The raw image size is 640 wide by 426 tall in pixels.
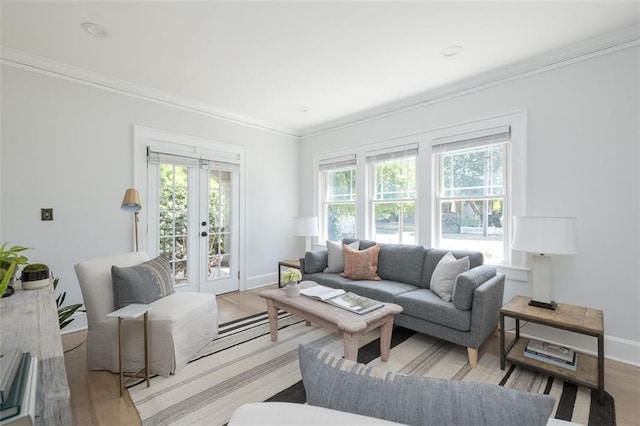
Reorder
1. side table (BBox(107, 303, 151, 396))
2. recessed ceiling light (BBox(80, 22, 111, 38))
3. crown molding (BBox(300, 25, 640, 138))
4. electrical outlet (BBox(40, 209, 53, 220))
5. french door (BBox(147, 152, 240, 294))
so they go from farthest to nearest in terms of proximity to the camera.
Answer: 1. french door (BBox(147, 152, 240, 294))
2. electrical outlet (BBox(40, 209, 53, 220))
3. crown molding (BBox(300, 25, 640, 138))
4. recessed ceiling light (BBox(80, 22, 111, 38))
5. side table (BBox(107, 303, 151, 396))

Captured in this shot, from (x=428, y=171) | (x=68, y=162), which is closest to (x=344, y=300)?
(x=428, y=171)

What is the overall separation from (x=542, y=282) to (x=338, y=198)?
2988 millimetres

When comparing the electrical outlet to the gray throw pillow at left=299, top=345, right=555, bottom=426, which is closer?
the gray throw pillow at left=299, top=345, right=555, bottom=426

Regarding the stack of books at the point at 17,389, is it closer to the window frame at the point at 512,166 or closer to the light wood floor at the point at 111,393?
the light wood floor at the point at 111,393

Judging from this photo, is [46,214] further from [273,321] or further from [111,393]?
[273,321]

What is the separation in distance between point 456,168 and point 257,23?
8.50 feet

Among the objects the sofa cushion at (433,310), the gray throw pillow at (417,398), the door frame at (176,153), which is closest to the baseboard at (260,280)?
the door frame at (176,153)

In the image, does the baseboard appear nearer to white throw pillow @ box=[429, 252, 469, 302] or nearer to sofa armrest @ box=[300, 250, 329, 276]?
sofa armrest @ box=[300, 250, 329, 276]

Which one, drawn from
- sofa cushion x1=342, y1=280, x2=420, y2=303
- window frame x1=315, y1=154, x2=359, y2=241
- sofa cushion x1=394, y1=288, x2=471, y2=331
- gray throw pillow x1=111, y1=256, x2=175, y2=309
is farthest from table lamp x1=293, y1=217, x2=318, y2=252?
gray throw pillow x1=111, y1=256, x2=175, y2=309

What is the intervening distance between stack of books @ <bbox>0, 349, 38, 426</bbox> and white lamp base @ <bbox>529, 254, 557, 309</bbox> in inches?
118

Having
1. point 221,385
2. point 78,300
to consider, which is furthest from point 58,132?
point 221,385

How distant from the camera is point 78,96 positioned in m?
3.10

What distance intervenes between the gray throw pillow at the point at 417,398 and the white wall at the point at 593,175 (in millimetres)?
2871

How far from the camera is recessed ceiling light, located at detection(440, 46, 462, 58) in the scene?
2.65 meters
